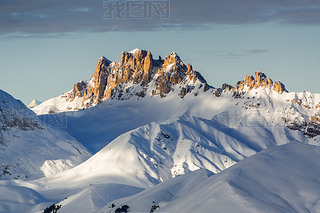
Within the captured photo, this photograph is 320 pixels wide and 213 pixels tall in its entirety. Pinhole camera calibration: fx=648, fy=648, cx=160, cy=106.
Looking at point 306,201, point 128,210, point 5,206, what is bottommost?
point 5,206

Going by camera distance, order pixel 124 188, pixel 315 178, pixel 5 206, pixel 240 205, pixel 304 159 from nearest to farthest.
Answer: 1. pixel 240 205
2. pixel 315 178
3. pixel 304 159
4. pixel 124 188
5. pixel 5 206

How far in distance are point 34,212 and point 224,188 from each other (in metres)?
103

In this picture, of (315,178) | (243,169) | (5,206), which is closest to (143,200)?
(243,169)

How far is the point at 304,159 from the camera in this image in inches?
3915

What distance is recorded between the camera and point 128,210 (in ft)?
358

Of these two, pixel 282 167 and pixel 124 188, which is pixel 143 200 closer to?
pixel 282 167

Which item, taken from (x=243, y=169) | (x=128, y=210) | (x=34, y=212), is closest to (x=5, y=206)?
(x=34, y=212)

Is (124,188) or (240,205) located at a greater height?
(240,205)

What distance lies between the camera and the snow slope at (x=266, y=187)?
83125 mm

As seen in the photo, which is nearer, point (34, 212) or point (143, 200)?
point (143, 200)

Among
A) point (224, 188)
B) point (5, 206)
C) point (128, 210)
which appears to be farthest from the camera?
point (5, 206)

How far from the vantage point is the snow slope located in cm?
8312

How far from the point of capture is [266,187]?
8938 cm

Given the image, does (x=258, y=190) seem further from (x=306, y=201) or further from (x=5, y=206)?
(x=5, y=206)
